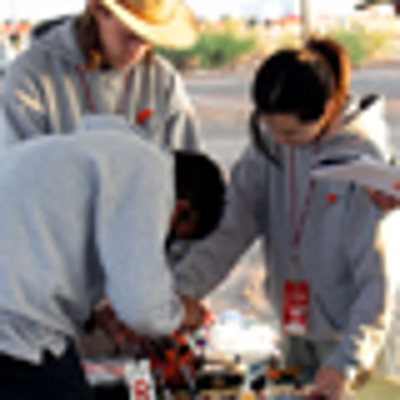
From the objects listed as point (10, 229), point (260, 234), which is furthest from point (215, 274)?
point (10, 229)

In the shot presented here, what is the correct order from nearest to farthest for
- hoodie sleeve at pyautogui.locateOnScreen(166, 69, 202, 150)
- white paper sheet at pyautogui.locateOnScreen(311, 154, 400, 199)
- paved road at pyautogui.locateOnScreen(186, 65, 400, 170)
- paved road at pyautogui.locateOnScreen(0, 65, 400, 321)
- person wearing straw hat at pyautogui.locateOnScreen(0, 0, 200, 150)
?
1. white paper sheet at pyautogui.locateOnScreen(311, 154, 400, 199)
2. person wearing straw hat at pyautogui.locateOnScreen(0, 0, 200, 150)
3. hoodie sleeve at pyautogui.locateOnScreen(166, 69, 202, 150)
4. paved road at pyautogui.locateOnScreen(0, 65, 400, 321)
5. paved road at pyautogui.locateOnScreen(186, 65, 400, 170)

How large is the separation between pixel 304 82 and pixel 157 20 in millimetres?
553

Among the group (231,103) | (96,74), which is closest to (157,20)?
(96,74)

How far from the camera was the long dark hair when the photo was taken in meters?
1.44

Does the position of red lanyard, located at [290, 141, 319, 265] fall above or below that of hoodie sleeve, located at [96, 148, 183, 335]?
below

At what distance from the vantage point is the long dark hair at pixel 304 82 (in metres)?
1.44

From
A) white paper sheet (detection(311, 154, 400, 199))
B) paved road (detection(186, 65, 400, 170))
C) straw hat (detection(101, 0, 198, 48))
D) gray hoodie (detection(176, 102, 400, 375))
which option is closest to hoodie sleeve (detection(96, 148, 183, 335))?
white paper sheet (detection(311, 154, 400, 199))

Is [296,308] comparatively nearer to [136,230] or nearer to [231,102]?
[136,230]

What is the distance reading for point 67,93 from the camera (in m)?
1.89

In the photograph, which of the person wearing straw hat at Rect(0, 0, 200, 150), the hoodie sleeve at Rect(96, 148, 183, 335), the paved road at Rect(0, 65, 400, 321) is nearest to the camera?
the hoodie sleeve at Rect(96, 148, 183, 335)

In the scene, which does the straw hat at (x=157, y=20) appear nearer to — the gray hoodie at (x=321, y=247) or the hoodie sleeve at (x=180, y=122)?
the hoodie sleeve at (x=180, y=122)

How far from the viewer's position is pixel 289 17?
11.7ft

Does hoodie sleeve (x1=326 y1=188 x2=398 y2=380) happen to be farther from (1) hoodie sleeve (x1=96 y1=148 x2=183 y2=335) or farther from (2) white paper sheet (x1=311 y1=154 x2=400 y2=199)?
(1) hoodie sleeve (x1=96 y1=148 x2=183 y2=335)

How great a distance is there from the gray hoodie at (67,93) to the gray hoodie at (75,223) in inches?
26.9
